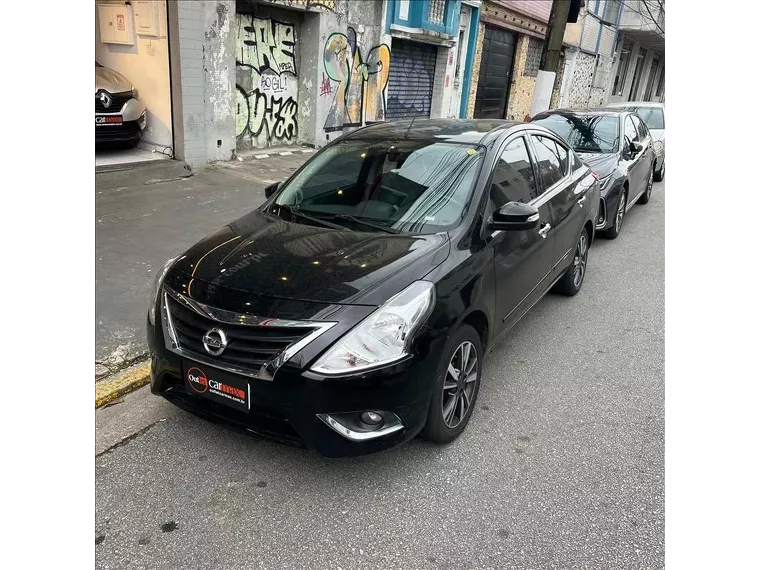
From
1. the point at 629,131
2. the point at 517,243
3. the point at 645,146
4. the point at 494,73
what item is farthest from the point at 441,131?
the point at 494,73

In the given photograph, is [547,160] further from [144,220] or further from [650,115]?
[650,115]

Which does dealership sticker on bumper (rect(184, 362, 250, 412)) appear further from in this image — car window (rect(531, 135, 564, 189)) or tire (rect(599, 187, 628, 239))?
tire (rect(599, 187, 628, 239))

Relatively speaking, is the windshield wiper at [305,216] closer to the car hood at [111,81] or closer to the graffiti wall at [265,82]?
the car hood at [111,81]

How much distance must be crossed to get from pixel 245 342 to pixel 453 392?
1156mm

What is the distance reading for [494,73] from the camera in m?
18.1

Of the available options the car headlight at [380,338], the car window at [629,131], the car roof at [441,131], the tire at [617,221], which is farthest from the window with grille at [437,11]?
the car headlight at [380,338]

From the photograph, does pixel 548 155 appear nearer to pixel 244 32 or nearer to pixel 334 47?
pixel 244 32

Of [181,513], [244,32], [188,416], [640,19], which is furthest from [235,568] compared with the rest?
[640,19]

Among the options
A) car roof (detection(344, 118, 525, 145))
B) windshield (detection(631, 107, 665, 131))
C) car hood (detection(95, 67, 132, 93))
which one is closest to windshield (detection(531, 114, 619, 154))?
car roof (detection(344, 118, 525, 145))

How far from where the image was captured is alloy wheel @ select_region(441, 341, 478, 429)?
9.61 feet

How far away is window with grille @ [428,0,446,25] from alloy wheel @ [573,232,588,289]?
33.4ft

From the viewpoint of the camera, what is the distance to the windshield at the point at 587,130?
24.6 ft

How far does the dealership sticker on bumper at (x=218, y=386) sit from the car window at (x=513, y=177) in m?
1.87

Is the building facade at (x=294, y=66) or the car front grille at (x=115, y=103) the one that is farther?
the building facade at (x=294, y=66)
